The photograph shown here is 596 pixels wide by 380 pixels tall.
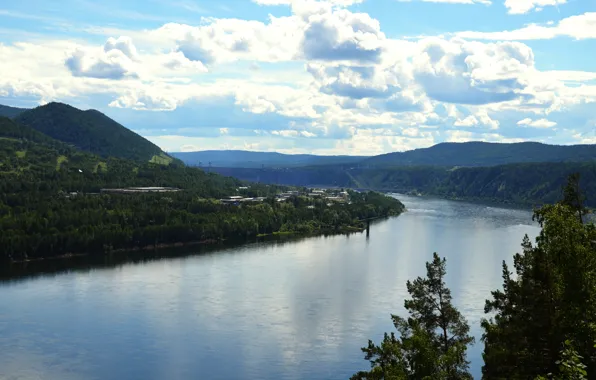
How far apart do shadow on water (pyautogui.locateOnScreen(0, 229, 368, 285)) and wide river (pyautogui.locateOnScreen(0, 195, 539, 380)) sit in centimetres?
111

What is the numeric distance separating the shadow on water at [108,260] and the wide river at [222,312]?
1.11 meters

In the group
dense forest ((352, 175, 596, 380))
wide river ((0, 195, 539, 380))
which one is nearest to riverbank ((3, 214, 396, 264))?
wide river ((0, 195, 539, 380))

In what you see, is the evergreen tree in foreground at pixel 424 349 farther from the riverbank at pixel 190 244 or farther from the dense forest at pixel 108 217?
the dense forest at pixel 108 217

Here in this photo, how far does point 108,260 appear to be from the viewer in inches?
4712

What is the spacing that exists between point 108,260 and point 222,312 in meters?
47.4

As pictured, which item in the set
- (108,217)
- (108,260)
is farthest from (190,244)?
(108,260)

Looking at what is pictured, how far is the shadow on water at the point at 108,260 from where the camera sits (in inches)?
4142

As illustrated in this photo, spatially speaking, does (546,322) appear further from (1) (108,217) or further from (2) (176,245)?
(1) (108,217)

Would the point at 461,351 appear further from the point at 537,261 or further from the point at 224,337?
the point at 224,337

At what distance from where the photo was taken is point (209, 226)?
149 m

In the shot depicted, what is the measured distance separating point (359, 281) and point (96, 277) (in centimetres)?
4116

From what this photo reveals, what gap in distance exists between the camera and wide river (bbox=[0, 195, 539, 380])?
202 ft

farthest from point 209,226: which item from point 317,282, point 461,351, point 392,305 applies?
point 461,351

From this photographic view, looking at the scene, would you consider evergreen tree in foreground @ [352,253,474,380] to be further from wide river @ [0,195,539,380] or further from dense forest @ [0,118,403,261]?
dense forest @ [0,118,403,261]
